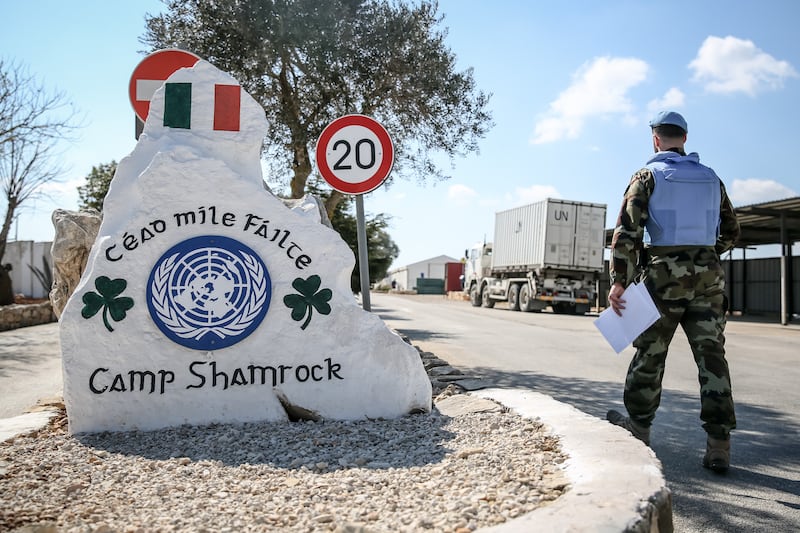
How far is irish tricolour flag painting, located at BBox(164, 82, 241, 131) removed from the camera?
3.86m

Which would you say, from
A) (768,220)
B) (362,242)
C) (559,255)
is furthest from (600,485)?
(768,220)

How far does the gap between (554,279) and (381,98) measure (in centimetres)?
1369

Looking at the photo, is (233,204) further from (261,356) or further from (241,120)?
(261,356)

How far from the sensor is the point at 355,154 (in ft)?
16.1

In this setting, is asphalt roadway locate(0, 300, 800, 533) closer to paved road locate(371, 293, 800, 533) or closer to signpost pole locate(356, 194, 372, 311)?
paved road locate(371, 293, 800, 533)

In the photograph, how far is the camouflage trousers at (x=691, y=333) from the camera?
3.51m

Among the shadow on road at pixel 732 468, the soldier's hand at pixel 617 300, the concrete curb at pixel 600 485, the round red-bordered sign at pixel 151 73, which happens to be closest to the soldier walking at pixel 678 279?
the soldier's hand at pixel 617 300

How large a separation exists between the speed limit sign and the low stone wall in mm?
10021

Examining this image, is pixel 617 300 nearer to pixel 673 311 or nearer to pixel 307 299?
pixel 673 311

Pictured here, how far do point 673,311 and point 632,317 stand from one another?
29 cm

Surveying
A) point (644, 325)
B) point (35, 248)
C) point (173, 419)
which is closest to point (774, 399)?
point (644, 325)

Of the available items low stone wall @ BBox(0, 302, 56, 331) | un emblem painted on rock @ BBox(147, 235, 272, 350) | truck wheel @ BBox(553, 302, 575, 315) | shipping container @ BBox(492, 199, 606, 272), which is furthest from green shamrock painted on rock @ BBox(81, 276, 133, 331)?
truck wheel @ BBox(553, 302, 575, 315)

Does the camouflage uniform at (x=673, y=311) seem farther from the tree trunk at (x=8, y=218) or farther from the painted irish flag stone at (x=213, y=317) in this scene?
the tree trunk at (x=8, y=218)

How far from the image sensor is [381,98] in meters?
10.6
